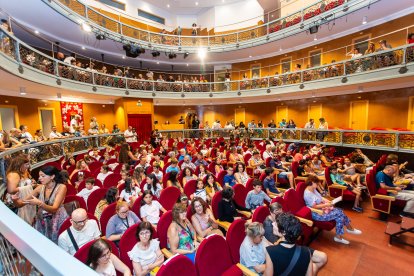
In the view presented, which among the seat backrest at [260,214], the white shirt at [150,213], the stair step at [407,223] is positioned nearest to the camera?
the seat backrest at [260,214]

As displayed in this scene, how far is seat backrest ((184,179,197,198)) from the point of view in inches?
187

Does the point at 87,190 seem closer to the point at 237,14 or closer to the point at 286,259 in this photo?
the point at 286,259

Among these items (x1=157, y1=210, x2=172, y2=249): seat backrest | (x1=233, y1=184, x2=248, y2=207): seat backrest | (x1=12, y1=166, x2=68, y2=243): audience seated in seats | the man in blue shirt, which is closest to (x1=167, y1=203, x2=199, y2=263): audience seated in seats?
(x1=157, y1=210, x2=172, y2=249): seat backrest

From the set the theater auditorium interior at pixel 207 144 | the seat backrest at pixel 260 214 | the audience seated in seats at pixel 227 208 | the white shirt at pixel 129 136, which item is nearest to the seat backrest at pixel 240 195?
the theater auditorium interior at pixel 207 144

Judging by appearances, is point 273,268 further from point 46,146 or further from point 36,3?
point 36,3

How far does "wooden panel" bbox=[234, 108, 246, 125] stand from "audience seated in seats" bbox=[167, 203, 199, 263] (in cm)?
1481

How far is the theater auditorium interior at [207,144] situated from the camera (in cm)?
254

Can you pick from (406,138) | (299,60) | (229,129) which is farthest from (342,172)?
(299,60)

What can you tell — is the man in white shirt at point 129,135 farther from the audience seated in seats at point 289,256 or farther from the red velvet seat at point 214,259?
the audience seated in seats at point 289,256

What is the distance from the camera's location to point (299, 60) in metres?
14.2

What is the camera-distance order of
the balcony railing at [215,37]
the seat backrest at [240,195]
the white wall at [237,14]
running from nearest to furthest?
the seat backrest at [240,195] < the balcony railing at [215,37] < the white wall at [237,14]

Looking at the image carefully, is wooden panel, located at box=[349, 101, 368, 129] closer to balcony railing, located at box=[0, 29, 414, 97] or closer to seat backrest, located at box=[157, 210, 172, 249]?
balcony railing, located at box=[0, 29, 414, 97]

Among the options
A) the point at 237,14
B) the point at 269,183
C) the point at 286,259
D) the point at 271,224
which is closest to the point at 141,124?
the point at 269,183

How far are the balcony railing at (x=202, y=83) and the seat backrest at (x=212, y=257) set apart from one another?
6.07 metres
